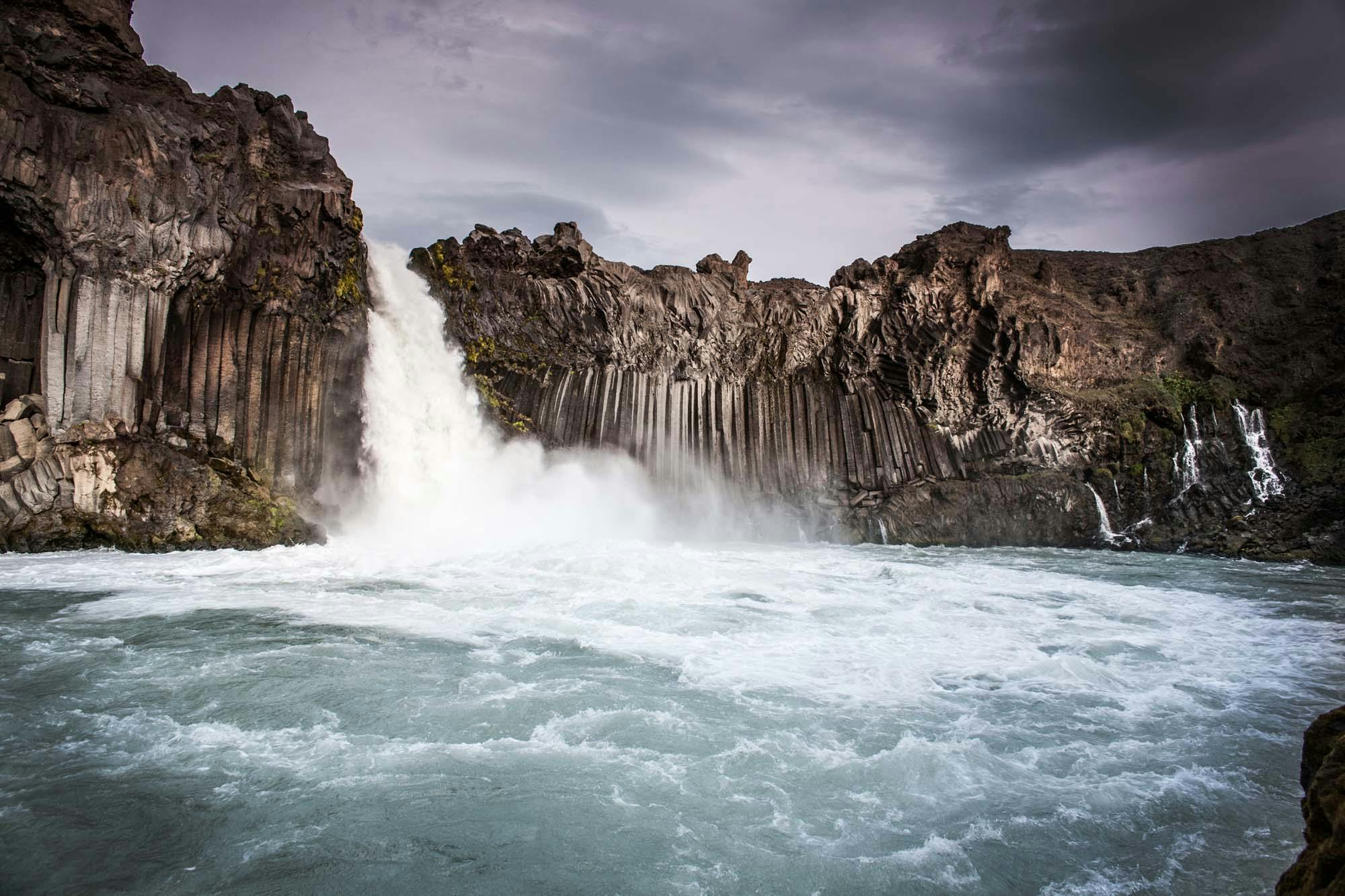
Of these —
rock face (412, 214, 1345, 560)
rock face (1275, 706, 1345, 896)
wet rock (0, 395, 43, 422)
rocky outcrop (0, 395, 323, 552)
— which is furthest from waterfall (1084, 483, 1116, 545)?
wet rock (0, 395, 43, 422)

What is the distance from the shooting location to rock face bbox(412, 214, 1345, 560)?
25500mm

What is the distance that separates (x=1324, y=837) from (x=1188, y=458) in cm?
2676

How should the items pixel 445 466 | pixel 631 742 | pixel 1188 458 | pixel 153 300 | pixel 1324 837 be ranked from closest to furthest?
pixel 1324 837 → pixel 631 742 → pixel 153 300 → pixel 445 466 → pixel 1188 458

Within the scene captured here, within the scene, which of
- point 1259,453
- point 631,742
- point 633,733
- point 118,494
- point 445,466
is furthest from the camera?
point 1259,453

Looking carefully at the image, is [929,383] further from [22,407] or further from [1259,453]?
[22,407]

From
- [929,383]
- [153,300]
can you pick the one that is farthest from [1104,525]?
[153,300]

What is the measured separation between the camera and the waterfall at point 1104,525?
25.6 metres

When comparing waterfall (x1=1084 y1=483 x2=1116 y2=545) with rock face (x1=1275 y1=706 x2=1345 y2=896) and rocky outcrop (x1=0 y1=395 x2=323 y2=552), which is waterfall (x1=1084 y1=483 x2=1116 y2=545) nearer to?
rocky outcrop (x1=0 y1=395 x2=323 y2=552)

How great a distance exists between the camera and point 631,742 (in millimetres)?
6680

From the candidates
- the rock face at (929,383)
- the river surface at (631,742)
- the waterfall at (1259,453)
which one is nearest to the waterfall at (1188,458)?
the rock face at (929,383)

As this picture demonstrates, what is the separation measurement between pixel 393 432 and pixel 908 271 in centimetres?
1923

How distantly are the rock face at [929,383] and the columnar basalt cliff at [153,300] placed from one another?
5.41 metres

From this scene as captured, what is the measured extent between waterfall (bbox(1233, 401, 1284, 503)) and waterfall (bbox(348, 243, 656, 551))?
19.2 metres

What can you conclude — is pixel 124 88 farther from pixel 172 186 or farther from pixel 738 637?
pixel 738 637
